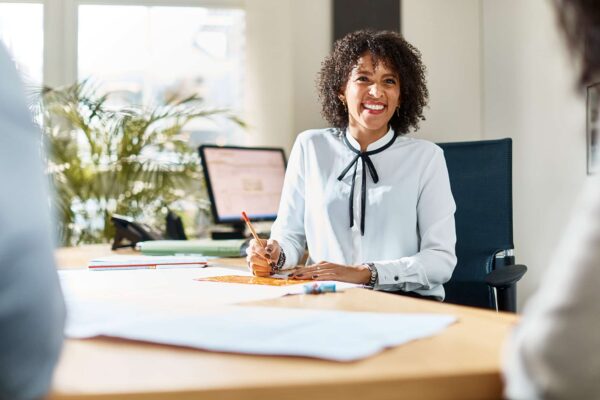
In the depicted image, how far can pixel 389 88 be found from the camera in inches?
88.2

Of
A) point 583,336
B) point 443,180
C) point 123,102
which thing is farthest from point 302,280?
point 123,102

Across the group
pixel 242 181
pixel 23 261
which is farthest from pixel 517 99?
pixel 23 261

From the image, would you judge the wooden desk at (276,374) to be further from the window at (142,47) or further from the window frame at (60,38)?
the window frame at (60,38)

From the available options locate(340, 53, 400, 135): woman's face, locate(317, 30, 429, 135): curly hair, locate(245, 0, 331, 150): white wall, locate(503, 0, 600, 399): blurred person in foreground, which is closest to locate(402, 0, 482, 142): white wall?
locate(245, 0, 331, 150): white wall

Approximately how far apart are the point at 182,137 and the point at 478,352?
3.47 meters

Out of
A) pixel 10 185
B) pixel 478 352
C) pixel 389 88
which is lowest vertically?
pixel 478 352

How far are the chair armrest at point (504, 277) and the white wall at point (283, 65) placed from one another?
2.35 meters

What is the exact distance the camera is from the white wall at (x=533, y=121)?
3.62m

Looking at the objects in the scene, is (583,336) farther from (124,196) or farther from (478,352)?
(124,196)

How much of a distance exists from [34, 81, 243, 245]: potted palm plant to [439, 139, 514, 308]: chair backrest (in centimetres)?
195

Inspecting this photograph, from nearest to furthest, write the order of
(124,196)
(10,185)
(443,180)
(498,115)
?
(10,185), (443,180), (124,196), (498,115)

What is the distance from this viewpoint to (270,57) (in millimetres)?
4395

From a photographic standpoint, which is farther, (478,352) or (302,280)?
(302,280)

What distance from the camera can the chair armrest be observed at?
2086 millimetres
